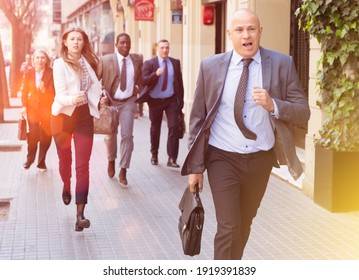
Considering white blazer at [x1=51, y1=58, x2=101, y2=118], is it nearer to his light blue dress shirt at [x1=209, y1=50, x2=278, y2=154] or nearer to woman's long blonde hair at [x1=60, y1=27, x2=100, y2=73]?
woman's long blonde hair at [x1=60, y1=27, x2=100, y2=73]

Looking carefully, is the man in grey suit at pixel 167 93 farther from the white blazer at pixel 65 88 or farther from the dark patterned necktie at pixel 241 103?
the dark patterned necktie at pixel 241 103

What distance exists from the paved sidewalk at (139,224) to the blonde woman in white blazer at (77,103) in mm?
473

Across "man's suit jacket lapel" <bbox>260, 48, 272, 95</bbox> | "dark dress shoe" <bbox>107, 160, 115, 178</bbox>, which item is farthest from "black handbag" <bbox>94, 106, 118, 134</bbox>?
"man's suit jacket lapel" <bbox>260, 48, 272, 95</bbox>

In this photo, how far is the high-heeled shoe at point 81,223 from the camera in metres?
7.27

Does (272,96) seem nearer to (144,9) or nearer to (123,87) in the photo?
(123,87)

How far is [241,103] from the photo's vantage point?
4719 millimetres

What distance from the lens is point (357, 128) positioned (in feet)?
26.8

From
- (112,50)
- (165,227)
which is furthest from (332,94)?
(112,50)

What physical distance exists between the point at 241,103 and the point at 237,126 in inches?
5.9

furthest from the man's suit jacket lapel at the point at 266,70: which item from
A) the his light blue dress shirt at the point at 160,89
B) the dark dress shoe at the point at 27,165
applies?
the dark dress shoe at the point at 27,165

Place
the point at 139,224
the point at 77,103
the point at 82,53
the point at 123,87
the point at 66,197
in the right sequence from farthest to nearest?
the point at 123,87
the point at 66,197
the point at 139,224
the point at 82,53
the point at 77,103

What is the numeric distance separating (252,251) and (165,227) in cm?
117

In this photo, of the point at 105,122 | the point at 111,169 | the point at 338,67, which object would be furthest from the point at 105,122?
the point at 338,67

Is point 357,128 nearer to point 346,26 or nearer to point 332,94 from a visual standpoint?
point 332,94
